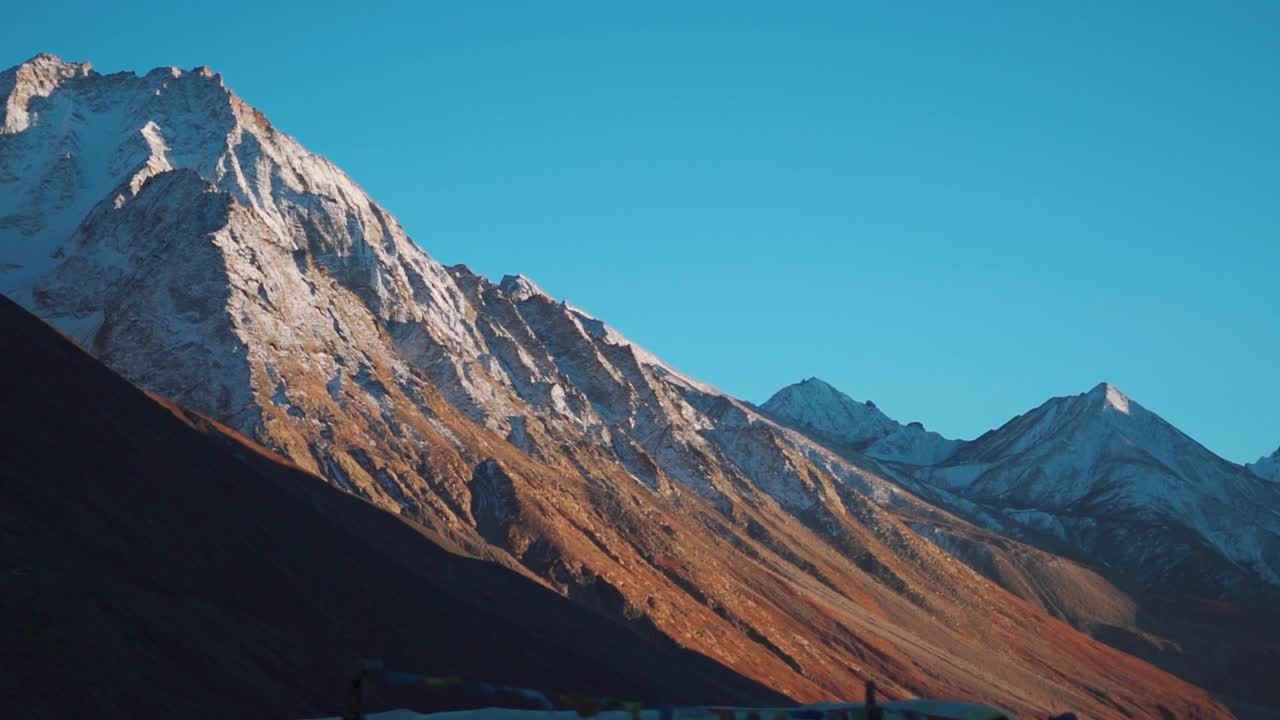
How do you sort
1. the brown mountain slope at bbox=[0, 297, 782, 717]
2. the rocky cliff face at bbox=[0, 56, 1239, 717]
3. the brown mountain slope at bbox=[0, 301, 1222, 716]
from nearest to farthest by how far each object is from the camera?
the brown mountain slope at bbox=[0, 297, 782, 717], the brown mountain slope at bbox=[0, 301, 1222, 716], the rocky cliff face at bbox=[0, 56, 1239, 717]

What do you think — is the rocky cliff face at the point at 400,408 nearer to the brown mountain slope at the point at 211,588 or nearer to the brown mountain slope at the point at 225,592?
the brown mountain slope at the point at 225,592

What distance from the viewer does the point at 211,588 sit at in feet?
279

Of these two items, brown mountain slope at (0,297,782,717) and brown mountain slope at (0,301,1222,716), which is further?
brown mountain slope at (0,301,1222,716)

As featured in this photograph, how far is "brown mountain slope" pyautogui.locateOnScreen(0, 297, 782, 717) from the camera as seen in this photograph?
63.8 metres

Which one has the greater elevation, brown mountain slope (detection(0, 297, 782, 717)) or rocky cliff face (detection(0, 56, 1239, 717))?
rocky cliff face (detection(0, 56, 1239, 717))

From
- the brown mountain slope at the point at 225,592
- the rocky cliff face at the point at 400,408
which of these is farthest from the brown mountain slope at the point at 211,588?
the rocky cliff face at the point at 400,408

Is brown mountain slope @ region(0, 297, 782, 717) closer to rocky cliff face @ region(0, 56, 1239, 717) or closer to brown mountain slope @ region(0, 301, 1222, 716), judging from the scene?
brown mountain slope @ region(0, 301, 1222, 716)

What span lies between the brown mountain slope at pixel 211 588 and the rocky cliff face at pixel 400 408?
13.1m

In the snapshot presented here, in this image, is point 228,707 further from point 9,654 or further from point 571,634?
point 571,634

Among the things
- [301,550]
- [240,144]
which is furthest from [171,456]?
[240,144]

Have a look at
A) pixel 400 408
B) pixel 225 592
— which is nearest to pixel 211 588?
pixel 225 592

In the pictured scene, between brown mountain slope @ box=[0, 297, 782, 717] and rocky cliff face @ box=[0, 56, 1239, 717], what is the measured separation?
1312cm

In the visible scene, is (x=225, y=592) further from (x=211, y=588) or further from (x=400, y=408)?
(x=400, y=408)

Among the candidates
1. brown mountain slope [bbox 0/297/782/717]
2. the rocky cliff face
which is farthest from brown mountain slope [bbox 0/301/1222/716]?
the rocky cliff face
